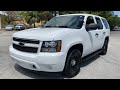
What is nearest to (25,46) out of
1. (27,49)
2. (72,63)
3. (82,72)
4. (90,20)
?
(27,49)

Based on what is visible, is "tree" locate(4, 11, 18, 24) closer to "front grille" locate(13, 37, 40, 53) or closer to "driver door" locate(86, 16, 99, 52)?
"driver door" locate(86, 16, 99, 52)

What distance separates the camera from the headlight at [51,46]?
384 centimetres

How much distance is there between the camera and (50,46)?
12.6 feet

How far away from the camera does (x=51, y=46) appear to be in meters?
3.85

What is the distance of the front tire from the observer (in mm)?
4279

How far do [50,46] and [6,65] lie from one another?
253cm

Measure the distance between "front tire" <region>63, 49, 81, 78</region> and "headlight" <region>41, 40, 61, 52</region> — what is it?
21.5 inches

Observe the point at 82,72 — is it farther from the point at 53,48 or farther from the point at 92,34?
the point at 53,48

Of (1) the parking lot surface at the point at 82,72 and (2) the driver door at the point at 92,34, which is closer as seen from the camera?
(1) the parking lot surface at the point at 82,72

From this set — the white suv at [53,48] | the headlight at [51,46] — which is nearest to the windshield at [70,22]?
the white suv at [53,48]

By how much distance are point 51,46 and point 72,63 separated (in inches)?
39.0

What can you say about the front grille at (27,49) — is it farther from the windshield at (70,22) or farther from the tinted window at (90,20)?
the tinted window at (90,20)

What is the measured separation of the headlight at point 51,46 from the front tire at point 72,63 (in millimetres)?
546
